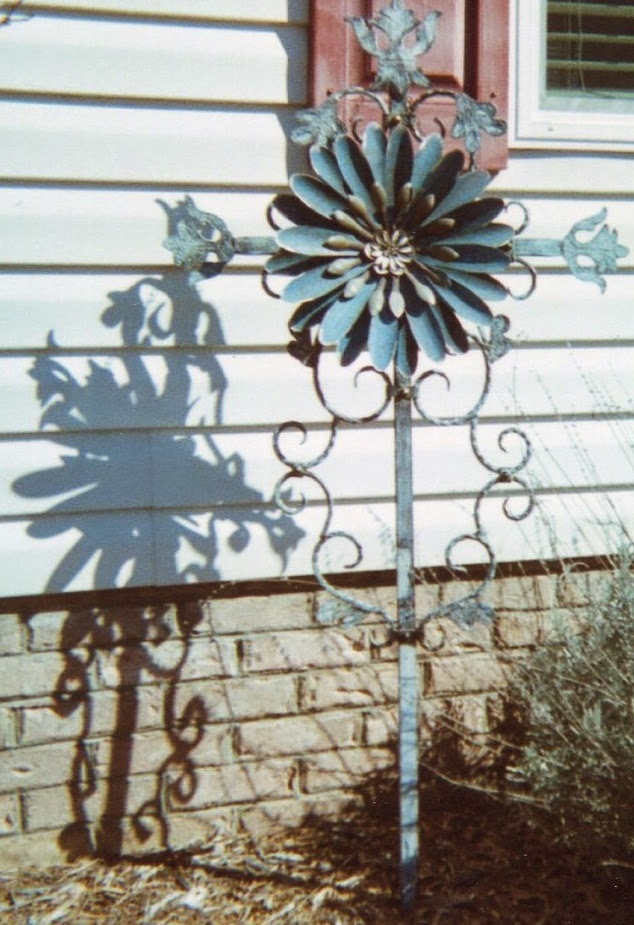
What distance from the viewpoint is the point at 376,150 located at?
204 cm

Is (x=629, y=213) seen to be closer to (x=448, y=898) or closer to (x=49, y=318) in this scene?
(x=49, y=318)

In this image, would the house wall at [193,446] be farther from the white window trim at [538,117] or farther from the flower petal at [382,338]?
the flower petal at [382,338]

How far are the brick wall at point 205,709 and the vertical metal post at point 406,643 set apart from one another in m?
0.44

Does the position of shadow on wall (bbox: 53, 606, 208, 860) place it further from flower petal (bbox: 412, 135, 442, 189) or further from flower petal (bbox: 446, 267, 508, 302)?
flower petal (bbox: 412, 135, 442, 189)

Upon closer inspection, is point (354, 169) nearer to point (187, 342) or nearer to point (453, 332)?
point (453, 332)

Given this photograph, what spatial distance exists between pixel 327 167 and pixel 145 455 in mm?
956

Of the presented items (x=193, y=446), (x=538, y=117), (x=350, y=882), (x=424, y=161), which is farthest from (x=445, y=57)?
(x=350, y=882)

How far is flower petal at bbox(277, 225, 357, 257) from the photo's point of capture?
203cm

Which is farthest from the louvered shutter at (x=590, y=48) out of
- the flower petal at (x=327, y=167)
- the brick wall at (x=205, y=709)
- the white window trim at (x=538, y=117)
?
the brick wall at (x=205, y=709)

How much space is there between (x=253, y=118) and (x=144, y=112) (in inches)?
11.1

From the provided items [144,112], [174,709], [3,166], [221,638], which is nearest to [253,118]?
[144,112]

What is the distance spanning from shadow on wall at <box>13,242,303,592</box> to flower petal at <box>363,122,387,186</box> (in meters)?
0.71

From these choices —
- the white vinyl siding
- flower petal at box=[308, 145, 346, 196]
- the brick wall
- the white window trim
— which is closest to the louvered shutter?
the white window trim

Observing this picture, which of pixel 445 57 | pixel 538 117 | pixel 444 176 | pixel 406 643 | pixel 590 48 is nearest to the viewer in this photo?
pixel 444 176
